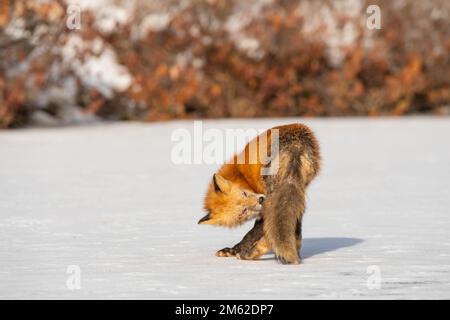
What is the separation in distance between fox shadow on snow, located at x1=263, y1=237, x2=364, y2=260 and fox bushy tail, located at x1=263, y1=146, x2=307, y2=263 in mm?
687

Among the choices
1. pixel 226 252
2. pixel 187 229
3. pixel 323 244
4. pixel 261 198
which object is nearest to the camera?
pixel 261 198

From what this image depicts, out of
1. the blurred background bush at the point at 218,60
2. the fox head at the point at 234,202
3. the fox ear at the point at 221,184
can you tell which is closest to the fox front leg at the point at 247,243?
the fox head at the point at 234,202

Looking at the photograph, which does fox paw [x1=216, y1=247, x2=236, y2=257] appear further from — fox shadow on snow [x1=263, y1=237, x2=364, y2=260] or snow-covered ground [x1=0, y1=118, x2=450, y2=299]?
fox shadow on snow [x1=263, y1=237, x2=364, y2=260]

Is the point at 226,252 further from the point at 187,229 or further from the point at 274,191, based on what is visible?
the point at 187,229

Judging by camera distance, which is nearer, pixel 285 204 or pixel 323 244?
pixel 285 204

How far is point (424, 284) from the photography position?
6.09 m

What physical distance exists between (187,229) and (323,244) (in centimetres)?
125

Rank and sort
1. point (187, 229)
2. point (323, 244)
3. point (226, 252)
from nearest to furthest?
point (226, 252), point (323, 244), point (187, 229)

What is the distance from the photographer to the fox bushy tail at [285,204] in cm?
642

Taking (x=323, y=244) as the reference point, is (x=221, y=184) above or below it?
above

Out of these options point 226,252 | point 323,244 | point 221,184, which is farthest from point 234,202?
point 323,244

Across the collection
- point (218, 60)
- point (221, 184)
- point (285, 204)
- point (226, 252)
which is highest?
point (218, 60)

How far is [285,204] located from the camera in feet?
21.1
